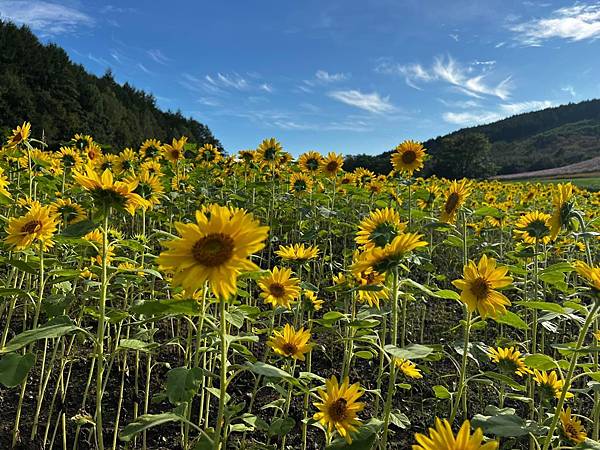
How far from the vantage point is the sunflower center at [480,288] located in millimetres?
1752

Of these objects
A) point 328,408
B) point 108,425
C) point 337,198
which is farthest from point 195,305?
point 337,198

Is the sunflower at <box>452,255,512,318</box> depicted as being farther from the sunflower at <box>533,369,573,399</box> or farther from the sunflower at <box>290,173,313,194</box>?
the sunflower at <box>290,173,313,194</box>

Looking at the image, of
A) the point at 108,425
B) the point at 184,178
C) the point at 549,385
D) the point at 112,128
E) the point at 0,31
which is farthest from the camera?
the point at 0,31

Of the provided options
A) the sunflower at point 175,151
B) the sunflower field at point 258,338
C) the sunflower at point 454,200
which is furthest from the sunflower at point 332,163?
the sunflower at point 454,200

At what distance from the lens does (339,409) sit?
151cm

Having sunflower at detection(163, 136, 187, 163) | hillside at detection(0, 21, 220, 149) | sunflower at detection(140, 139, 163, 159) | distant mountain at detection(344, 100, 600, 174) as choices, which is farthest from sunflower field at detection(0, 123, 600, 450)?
distant mountain at detection(344, 100, 600, 174)

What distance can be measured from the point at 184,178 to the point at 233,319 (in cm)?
349

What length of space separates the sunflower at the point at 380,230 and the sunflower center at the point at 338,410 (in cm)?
53

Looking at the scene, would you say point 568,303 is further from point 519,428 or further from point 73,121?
point 73,121

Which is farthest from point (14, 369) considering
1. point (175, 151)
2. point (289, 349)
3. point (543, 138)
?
point (543, 138)

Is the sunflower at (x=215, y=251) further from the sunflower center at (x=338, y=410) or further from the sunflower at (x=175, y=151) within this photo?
the sunflower at (x=175, y=151)

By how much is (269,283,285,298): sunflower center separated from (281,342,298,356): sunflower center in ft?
0.97

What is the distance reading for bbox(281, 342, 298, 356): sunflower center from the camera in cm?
189

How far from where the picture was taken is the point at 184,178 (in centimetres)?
481
